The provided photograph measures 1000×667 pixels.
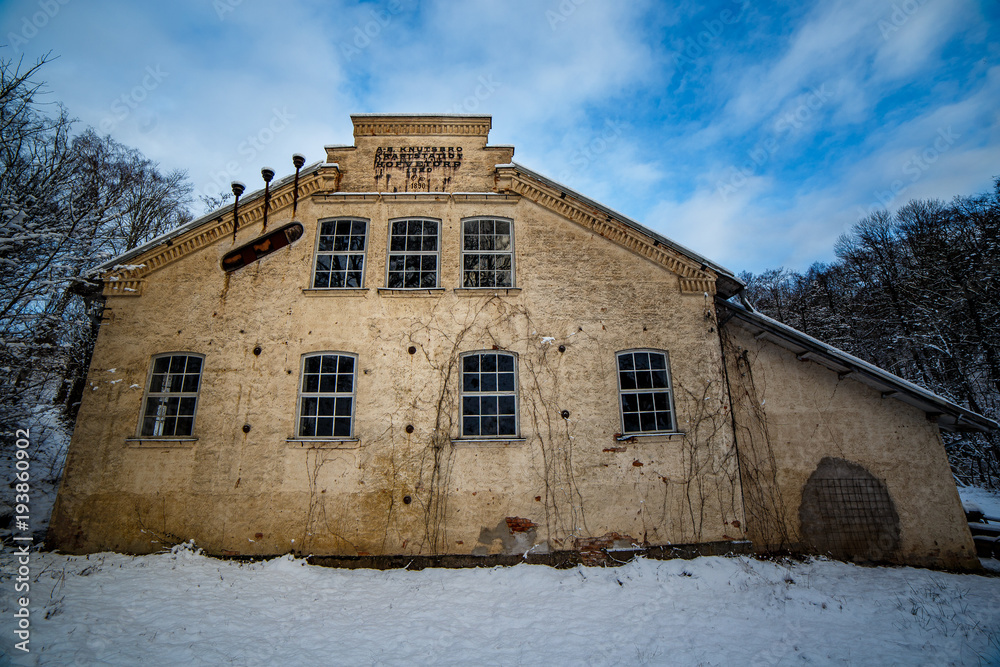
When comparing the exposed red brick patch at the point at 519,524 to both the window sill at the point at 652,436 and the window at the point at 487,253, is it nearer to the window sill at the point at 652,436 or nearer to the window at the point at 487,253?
the window sill at the point at 652,436

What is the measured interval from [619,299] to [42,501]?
13666 mm

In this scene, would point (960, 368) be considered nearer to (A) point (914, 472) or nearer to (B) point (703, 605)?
(A) point (914, 472)

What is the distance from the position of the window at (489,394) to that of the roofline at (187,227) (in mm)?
5625

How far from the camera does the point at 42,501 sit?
31.5ft

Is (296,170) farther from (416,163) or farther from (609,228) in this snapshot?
(609,228)

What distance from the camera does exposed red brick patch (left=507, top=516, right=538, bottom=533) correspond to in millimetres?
7816

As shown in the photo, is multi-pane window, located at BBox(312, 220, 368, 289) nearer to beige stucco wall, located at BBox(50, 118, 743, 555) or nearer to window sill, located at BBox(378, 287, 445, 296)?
beige stucco wall, located at BBox(50, 118, 743, 555)

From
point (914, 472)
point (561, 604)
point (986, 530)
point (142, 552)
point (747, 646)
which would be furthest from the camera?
point (986, 530)

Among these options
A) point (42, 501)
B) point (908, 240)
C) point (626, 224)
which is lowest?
point (42, 501)

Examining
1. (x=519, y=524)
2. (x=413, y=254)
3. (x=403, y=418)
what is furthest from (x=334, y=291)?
(x=519, y=524)

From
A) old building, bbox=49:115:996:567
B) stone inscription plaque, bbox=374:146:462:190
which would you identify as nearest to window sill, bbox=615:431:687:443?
old building, bbox=49:115:996:567

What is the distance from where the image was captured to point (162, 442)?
818 cm

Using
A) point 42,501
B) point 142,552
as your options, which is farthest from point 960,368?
point 42,501

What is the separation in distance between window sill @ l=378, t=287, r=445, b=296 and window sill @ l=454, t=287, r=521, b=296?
0.40 metres
